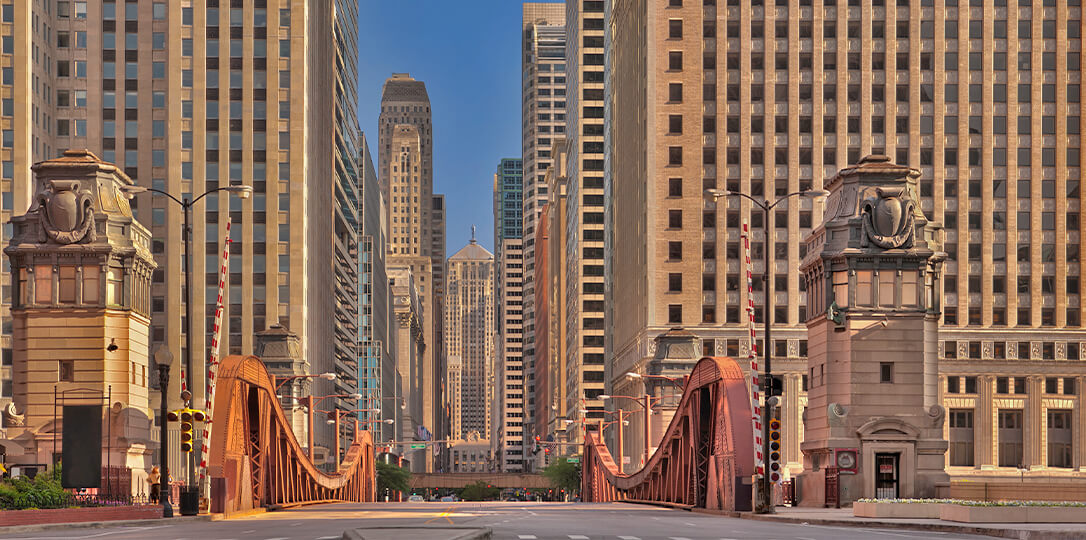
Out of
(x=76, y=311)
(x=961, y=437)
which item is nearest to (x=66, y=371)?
(x=76, y=311)

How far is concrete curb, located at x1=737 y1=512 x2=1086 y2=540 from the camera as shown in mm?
27906

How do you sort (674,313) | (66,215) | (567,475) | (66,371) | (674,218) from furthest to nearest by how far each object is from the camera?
1. (567,475)
2. (674,218)
3. (674,313)
4. (66,215)
5. (66,371)

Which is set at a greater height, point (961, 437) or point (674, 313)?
point (674, 313)

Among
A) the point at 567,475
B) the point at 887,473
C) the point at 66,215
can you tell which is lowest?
the point at 567,475

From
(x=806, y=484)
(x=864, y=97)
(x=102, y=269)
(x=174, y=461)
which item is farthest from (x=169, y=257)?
(x=806, y=484)

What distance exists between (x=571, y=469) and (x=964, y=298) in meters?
48.6

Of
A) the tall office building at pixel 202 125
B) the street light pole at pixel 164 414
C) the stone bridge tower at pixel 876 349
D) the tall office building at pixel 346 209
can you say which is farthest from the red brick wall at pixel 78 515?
the tall office building at pixel 346 209

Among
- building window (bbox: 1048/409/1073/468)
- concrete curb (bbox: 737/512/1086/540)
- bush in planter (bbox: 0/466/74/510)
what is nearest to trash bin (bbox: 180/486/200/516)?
bush in planter (bbox: 0/466/74/510)

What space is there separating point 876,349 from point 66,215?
100 ft

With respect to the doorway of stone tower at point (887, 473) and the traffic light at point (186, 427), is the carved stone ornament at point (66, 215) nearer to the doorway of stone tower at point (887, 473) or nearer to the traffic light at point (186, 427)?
the traffic light at point (186, 427)

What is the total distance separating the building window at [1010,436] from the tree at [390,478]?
64.0 metres

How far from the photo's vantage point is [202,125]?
413 feet

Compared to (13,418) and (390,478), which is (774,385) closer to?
(13,418)

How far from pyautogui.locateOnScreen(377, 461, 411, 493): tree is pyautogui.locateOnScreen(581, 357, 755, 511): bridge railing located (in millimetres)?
86911
